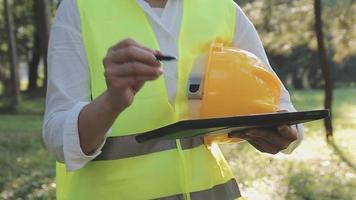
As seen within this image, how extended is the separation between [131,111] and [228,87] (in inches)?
8.0

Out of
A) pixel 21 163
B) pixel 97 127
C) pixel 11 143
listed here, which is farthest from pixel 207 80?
pixel 11 143

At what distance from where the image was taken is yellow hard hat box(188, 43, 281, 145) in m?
1.39

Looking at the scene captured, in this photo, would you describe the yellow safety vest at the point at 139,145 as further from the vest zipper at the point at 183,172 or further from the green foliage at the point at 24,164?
the green foliage at the point at 24,164

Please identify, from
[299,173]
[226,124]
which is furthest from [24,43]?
[226,124]

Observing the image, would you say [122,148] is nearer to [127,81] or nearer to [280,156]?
[127,81]

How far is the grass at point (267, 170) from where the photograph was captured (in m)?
6.34

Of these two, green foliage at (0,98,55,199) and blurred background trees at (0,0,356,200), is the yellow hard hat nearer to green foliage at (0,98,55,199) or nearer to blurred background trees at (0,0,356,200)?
blurred background trees at (0,0,356,200)

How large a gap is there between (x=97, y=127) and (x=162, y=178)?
245mm

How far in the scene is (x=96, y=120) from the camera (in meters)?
1.22

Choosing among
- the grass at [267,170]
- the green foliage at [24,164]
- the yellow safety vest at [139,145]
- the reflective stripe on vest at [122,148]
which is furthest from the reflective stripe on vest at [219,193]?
the green foliage at [24,164]

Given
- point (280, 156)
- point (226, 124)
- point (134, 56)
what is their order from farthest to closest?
point (280, 156), point (226, 124), point (134, 56)

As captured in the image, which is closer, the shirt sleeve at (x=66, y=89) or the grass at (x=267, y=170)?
the shirt sleeve at (x=66, y=89)

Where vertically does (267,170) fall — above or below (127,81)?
below

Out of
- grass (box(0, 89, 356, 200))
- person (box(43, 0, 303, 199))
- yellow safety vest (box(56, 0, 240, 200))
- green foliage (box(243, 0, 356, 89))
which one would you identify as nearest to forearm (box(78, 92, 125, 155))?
person (box(43, 0, 303, 199))
